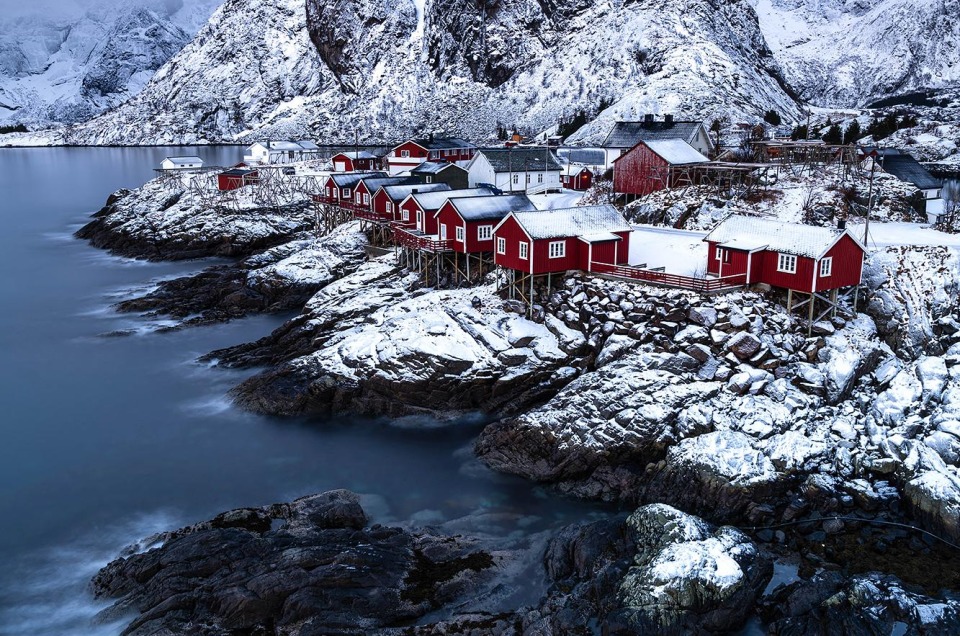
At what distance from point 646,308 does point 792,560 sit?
13075 mm

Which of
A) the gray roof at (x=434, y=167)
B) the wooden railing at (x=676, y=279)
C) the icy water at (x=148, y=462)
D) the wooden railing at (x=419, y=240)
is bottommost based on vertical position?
the icy water at (x=148, y=462)

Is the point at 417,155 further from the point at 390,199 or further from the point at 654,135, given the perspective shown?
the point at 390,199

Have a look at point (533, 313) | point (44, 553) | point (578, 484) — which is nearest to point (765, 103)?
point (533, 313)

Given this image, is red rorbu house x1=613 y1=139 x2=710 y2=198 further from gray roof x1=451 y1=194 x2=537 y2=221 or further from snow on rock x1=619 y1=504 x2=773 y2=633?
snow on rock x1=619 y1=504 x2=773 y2=633

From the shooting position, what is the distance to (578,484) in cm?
2616

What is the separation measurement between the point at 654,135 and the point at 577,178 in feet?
28.7

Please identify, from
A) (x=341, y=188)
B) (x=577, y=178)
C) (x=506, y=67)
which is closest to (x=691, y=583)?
(x=341, y=188)

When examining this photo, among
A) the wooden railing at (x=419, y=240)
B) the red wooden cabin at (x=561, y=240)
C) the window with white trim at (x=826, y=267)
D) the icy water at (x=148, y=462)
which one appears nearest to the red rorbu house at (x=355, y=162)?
the wooden railing at (x=419, y=240)

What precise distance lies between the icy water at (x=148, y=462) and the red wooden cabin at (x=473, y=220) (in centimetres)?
1289

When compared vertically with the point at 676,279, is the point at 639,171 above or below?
above

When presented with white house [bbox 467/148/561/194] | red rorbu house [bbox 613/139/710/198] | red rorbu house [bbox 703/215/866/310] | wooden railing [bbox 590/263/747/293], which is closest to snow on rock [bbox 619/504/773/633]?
wooden railing [bbox 590/263/747/293]

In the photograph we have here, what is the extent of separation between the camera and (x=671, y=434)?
2684 centimetres

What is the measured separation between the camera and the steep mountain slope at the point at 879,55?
15725 centimetres

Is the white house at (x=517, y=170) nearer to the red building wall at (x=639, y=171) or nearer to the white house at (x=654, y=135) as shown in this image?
the white house at (x=654, y=135)
